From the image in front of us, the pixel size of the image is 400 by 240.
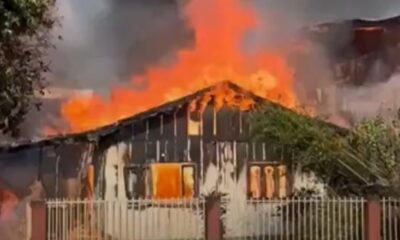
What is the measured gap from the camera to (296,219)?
2002 centimetres

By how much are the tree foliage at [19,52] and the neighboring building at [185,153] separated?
7110mm

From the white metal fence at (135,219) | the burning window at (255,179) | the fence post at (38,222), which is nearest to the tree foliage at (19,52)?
the fence post at (38,222)

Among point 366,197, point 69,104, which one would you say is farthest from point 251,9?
point 366,197

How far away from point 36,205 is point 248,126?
8530mm

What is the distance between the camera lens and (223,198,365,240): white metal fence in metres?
19.0

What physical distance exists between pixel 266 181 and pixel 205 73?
388 inches

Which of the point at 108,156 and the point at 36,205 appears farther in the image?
the point at 108,156

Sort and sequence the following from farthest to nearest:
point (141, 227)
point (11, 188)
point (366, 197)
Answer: point (11, 188), point (141, 227), point (366, 197)

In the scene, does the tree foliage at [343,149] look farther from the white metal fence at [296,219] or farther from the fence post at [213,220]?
the fence post at [213,220]

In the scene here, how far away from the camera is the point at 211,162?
998 inches

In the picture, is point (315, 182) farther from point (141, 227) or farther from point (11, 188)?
point (11, 188)

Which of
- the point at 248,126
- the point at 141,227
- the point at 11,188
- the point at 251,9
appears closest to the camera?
the point at 141,227

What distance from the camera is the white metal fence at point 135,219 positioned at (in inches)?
788

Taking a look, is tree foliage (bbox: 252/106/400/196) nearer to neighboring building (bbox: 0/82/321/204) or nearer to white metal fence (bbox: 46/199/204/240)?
white metal fence (bbox: 46/199/204/240)
